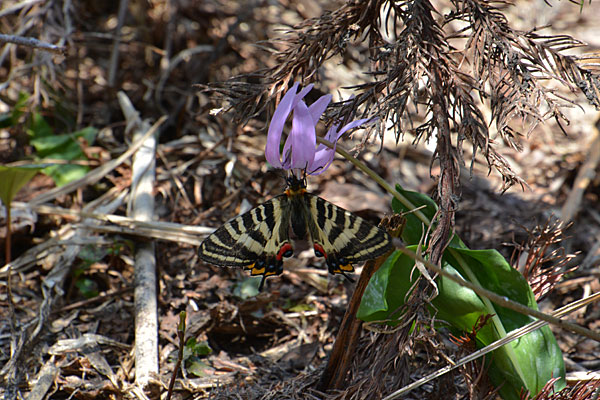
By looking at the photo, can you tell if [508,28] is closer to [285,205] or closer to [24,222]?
[285,205]

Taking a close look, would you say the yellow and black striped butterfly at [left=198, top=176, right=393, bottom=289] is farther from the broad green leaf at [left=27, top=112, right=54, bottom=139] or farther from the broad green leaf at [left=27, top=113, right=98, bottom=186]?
the broad green leaf at [left=27, top=112, right=54, bottom=139]

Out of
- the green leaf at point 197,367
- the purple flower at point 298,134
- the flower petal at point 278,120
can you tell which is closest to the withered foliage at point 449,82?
the purple flower at point 298,134

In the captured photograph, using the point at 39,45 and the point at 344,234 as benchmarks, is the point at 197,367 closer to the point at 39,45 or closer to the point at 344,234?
the point at 344,234

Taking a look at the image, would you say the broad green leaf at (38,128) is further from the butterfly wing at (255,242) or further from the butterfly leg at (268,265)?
the butterfly leg at (268,265)

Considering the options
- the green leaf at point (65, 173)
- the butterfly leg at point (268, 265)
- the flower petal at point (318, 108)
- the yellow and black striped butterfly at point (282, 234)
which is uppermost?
the flower petal at point (318, 108)

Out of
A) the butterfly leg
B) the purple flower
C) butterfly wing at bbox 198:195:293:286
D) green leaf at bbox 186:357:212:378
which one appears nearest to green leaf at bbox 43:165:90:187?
green leaf at bbox 186:357:212:378

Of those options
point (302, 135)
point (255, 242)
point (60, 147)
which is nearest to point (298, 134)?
point (302, 135)
